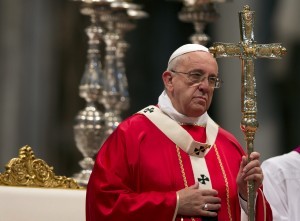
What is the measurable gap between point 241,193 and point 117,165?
23.4 inches

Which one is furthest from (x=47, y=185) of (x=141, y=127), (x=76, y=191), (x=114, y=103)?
(x=114, y=103)

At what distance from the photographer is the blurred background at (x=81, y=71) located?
10.9 m

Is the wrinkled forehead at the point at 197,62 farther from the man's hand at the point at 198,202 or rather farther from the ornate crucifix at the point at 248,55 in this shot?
the man's hand at the point at 198,202

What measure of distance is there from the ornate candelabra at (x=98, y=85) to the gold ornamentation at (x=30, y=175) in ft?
4.14

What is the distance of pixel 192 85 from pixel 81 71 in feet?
16.8

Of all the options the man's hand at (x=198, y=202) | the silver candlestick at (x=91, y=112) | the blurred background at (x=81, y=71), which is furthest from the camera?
the blurred background at (x=81, y=71)

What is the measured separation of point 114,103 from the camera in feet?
31.0

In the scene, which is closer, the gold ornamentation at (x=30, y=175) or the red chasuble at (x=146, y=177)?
the red chasuble at (x=146, y=177)

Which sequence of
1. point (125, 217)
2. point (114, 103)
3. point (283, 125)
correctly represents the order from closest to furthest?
point (125, 217) < point (114, 103) < point (283, 125)

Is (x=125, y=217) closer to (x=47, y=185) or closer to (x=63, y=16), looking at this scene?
(x=47, y=185)

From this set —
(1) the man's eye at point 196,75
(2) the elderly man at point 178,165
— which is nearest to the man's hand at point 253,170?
(2) the elderly man at point 178,165

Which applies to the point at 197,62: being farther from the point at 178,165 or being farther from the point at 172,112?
the point at 178,165

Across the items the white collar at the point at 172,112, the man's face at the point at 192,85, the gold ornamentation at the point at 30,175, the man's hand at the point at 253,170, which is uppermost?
the man's face at the point at 192,85

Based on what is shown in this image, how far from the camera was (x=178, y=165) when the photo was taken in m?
6.47
